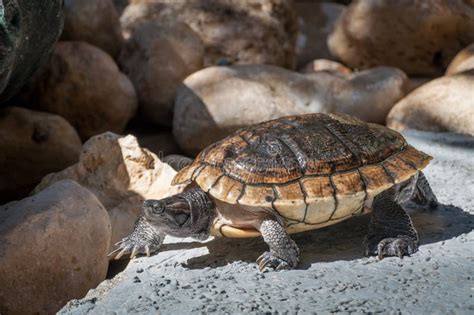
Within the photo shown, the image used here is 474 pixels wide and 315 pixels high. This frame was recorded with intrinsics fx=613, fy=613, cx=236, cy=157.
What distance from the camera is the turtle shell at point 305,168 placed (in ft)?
9.39

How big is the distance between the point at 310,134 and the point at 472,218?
1.04m

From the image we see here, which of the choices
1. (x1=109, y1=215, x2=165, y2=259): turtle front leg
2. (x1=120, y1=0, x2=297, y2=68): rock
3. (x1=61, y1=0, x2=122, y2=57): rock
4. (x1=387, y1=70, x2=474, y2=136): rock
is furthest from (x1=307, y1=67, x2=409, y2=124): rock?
(x1=109, y1=215, x2=165, y2=259): turtle front leg

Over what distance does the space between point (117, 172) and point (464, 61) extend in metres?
3.89

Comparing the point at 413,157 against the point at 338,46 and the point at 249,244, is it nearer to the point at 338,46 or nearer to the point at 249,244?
the point at 249,244

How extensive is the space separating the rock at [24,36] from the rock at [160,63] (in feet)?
5.99

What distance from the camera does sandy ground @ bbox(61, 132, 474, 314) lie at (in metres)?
2.40

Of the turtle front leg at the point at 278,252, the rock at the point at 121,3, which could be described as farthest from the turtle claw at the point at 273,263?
the rock at the point at 121,3

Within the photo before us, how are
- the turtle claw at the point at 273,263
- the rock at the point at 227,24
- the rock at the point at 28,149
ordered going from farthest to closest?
1. the rock at the point at 227,24
2. the rock at the point at 28,149
3. the turtle claw at the point at 273,263

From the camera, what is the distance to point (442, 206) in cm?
354

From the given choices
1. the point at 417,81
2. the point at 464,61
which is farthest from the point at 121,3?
the point at 464,61

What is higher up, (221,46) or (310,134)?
(310,134)

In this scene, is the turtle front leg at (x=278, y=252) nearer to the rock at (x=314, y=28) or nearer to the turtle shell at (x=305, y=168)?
the turtle shell at (x=305, y=168)

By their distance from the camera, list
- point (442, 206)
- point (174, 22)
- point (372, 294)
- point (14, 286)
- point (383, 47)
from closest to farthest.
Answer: point (372, 294), point (14, 286), point (442, 206), point (174, 22), point (383, 47)

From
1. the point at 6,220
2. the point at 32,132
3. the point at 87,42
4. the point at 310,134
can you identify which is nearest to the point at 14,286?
the point at 6,220
